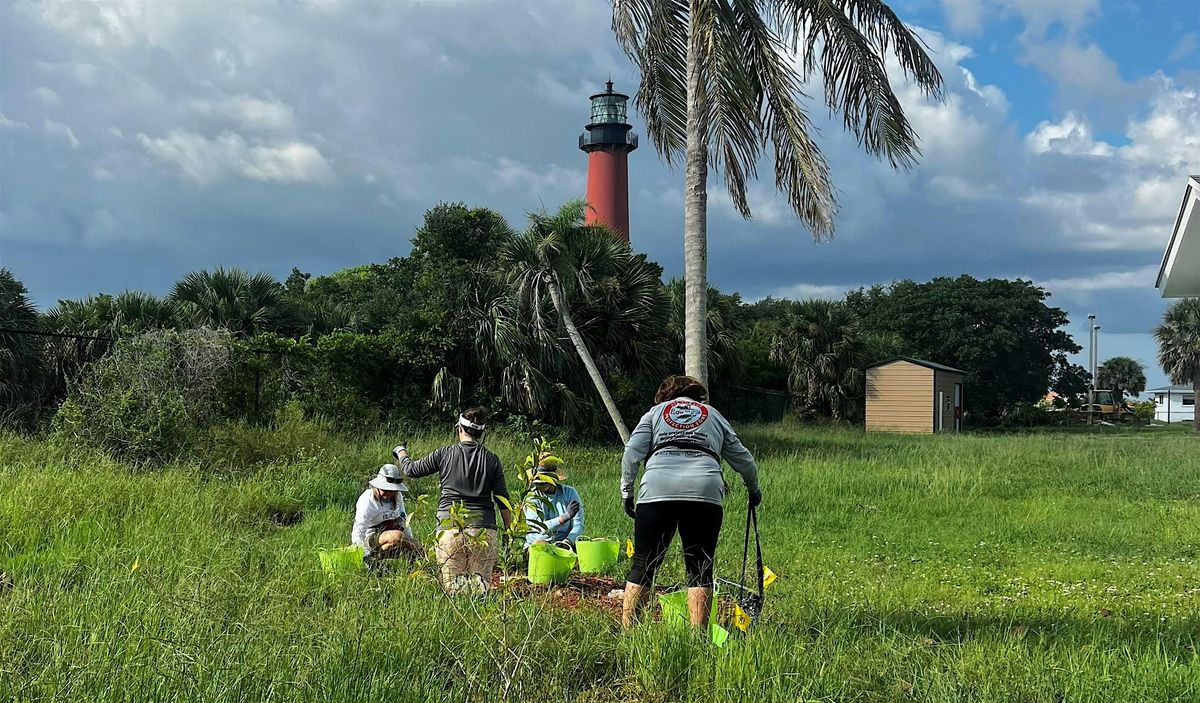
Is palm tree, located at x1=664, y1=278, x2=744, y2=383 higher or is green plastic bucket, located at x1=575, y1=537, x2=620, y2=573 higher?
palm tree, located at x1=664, y1=278, x2=744, y2=383

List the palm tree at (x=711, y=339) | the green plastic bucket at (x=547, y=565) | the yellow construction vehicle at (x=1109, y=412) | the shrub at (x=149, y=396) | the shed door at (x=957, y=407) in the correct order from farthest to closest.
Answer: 1. the yellow construction vehicle at (x=1109, y=412)
2. the shed door at (x=957, y=407)
3. the palm tree at (x=711, y=339)
4. the shrub at (x=149, y=396)
5. the green plastic bucket at (x=547, y=565)

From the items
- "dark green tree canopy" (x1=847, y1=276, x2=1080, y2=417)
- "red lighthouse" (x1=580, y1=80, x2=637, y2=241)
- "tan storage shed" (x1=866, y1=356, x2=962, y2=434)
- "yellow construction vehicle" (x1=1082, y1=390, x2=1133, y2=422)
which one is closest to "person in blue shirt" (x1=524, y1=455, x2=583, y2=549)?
"tan storage shed" (x1=866, y1=356, x2=962, y2=434)

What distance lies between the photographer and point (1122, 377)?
75.9 meters

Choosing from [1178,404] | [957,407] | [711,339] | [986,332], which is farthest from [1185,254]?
[1178,404]

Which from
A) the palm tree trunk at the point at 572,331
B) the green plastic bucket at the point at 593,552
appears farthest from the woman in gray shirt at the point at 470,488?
the palm tree trunk at the point at 572,331

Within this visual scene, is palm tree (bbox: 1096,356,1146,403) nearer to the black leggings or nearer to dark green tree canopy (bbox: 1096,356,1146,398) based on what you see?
dark green tree canopy (bbox: 1096,356,1146,398)

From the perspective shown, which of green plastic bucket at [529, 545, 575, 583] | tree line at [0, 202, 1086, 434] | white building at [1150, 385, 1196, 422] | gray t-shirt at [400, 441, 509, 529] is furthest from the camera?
white building at [1150, 385, 1196, 422]

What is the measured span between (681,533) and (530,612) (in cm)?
95

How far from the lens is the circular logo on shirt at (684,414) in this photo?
5.02 m

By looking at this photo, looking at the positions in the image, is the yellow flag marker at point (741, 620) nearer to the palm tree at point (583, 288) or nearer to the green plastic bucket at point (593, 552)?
the green plastic bucket at point (593, 552)

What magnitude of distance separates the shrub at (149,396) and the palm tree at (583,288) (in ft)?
19.5

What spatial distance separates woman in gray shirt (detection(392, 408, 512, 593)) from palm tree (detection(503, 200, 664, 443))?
9.64 m

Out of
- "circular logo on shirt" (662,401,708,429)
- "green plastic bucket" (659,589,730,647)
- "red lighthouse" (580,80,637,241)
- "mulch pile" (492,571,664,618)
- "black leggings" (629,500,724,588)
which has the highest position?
"red lighthouse" (580,80,637,241)

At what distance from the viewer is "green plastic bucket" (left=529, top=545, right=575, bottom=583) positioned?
609 cm
